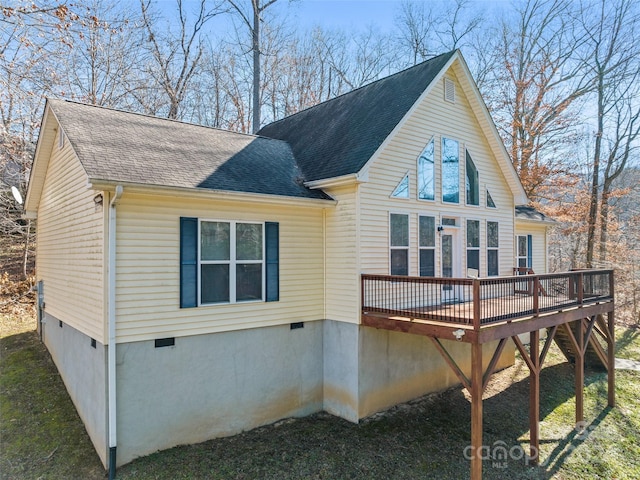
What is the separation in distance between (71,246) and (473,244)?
9732 mm

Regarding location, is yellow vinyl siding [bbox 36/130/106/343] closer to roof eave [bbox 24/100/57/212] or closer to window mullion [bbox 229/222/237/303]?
roof eave [bbox 24/100/57/212]

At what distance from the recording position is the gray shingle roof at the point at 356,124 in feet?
28.7

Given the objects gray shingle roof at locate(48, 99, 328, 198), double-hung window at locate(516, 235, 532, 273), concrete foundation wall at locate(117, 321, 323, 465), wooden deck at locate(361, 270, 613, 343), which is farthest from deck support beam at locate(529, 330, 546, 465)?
double-hung window at locate(516, 235, 532, 273)

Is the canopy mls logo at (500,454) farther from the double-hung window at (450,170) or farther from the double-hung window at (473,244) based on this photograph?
the double-hung window at (450,170)

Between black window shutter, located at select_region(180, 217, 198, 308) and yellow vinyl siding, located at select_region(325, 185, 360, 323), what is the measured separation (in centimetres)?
299

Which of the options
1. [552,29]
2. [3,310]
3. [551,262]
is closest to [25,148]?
[3,310]

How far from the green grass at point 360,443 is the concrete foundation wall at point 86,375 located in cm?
31

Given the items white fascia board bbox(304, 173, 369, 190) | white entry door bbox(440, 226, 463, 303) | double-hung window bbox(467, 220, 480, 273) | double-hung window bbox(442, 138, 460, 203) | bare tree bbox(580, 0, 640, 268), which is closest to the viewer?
white fascia board bbox(304, 173, 369, 190)

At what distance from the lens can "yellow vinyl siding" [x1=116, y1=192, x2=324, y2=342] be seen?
6.43 metres

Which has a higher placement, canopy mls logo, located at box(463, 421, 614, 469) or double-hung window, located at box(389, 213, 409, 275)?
double-hung window, located at box(389, 213, 409, 275)

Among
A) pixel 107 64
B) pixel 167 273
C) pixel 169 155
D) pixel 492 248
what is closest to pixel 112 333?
pixel 167 273

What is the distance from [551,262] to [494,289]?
24907mm

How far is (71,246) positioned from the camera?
8305 millimetres

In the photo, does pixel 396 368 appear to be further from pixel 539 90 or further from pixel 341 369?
pixel 539 90
